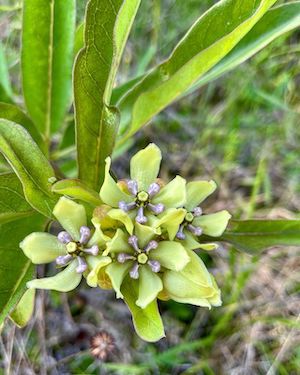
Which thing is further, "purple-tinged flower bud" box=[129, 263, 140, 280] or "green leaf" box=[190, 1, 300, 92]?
"green leaf" box=[190, 1, 300, 92]

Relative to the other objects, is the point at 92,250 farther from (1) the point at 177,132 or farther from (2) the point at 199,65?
(1) the point at 177,132

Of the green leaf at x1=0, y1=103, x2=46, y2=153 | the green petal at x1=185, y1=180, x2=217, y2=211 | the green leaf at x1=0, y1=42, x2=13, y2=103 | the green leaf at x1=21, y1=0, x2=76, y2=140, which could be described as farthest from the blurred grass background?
the green petal at x1=185, y1=180, x2=217, y2=211

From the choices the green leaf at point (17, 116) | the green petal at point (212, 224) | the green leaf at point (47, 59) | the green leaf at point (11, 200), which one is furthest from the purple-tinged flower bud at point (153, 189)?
the green leaf at point (47, 59)

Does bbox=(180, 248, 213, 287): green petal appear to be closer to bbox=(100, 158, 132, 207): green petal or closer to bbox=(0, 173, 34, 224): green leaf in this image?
bbox=(100, 158, 132, 207): green petal

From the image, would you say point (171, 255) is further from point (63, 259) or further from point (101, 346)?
point (101, 346)

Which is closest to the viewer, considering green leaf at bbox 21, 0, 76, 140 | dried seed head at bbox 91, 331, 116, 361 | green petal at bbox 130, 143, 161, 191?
green petal at bbox 130, 143, 161, 191

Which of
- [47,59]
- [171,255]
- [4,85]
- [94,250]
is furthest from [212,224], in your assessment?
[4,85]

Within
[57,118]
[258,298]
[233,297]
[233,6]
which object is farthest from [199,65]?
[258,298]
